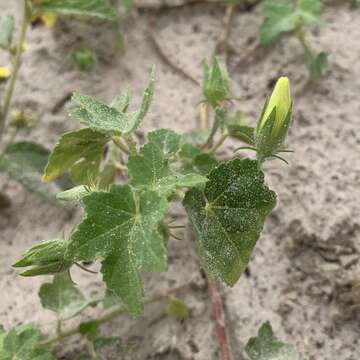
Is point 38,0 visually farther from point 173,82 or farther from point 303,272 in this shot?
point 303,272

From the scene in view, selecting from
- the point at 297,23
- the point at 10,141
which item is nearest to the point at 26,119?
the point at 10,141

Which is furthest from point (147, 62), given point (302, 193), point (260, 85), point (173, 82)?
point (302, 193)

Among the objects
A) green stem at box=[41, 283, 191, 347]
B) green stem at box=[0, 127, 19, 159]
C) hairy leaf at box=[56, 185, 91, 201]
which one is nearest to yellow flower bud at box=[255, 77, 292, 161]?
hairy leaf at box=[56, 185, 91, 201]

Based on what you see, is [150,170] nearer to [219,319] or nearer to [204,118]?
[219,319]

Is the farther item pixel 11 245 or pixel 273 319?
pixel 11 245

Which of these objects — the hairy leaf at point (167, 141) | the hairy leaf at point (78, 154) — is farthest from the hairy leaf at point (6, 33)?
the hairy leaf at point (167, 141)
